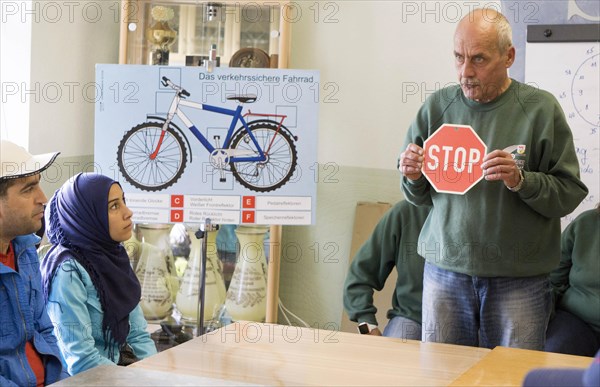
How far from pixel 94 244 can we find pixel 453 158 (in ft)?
3.85

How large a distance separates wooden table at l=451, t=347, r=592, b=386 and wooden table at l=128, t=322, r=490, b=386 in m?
0.04

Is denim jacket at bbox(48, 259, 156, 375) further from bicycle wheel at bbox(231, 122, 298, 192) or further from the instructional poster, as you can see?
bicycle wheel at bbox(231, 122, 298, 192)

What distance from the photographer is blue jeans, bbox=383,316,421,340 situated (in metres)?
3.31

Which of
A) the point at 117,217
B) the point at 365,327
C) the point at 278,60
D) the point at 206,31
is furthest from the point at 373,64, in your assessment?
the point at 117,217

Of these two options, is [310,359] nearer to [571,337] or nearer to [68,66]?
[571,337]

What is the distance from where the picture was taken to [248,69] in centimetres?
393

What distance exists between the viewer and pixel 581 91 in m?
3.81

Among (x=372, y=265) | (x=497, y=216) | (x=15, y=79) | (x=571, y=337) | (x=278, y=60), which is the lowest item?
(x=571, y=337)

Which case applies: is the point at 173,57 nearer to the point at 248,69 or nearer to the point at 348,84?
the point at 248,69

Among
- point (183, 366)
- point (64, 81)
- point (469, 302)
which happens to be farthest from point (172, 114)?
point (183, 366)

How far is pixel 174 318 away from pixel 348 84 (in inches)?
58.9

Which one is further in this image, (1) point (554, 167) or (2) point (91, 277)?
(2) point (91, 277)

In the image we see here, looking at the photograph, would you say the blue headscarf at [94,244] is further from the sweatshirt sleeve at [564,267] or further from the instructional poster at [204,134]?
the sweatshirt sleeve at [564,267]

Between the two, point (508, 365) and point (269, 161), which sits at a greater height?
point (269, 161)
